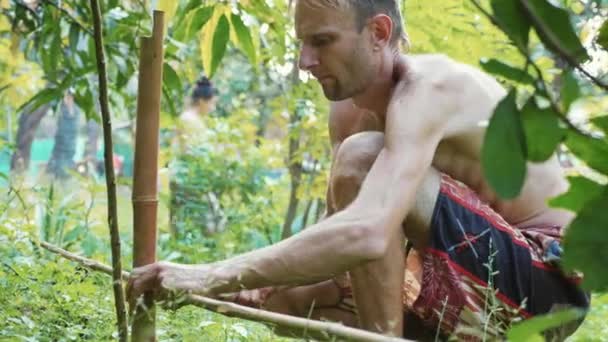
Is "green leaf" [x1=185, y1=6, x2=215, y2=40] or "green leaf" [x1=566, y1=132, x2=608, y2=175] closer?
"green leaf" [x1=566, y1=132, x2=608, y2=175]

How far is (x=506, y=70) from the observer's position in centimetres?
94

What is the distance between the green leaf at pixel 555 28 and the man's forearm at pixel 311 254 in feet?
4.67

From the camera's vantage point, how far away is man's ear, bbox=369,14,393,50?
281 centimetres

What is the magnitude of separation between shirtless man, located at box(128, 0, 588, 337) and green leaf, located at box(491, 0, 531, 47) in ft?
4.24

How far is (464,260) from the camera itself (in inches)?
100

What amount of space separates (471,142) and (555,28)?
1.76m

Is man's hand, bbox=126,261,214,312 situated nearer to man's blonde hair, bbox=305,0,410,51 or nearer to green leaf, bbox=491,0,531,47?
man's blonde hair, bbox=305,0,410,51

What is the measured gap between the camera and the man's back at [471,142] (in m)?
2.63

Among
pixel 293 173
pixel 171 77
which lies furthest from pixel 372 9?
pixel 293 173

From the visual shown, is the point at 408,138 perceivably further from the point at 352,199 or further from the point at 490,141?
the point at 490,141

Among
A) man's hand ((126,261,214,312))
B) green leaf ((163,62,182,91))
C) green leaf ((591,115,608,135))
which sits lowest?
man's hand ((126,261,214,312))

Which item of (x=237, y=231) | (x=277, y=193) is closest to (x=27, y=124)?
(x=277, y=193)

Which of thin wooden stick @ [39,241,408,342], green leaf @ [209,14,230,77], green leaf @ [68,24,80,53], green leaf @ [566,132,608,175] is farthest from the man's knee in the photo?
green leaf @ [68,24,80,53]

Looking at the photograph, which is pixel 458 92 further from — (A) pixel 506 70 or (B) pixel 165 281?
(A) pixel 506 70
